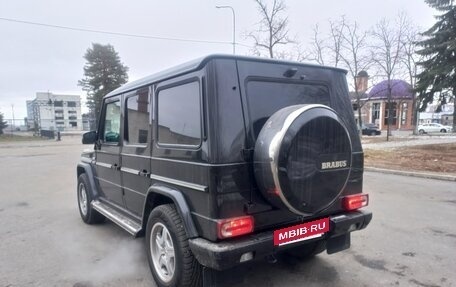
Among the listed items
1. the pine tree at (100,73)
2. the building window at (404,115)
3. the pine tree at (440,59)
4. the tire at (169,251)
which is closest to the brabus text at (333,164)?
the tire at (169,251)

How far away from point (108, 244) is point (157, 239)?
1.56 m

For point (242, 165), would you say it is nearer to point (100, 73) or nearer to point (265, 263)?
point (265, 263)

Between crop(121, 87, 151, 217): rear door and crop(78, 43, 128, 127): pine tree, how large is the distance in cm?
5729

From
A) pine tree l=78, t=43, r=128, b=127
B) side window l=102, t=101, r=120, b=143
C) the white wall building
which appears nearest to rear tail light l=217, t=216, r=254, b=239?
side window l=102, t=101, r=120, b=143

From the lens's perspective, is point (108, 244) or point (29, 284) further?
point (108, 244)

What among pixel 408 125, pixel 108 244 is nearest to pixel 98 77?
pixel 408 125

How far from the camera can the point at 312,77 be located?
3.15 meters

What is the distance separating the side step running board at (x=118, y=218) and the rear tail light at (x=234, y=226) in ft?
4.47

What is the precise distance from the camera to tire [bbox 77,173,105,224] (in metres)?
5.01

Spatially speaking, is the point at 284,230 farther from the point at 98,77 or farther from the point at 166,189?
the point at 98,77

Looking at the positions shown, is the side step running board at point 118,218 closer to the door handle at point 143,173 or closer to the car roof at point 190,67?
the door handle at point 143,173

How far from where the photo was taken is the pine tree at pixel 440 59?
51.0 feet

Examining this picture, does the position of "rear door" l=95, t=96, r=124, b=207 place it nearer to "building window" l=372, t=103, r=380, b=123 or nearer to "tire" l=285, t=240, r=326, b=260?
"tire" l=285, t=240, r=326, b=260

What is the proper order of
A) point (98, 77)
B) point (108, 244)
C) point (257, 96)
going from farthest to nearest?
1. point (98, 77)
2. point (108, 244)
3. point (257, 96)
